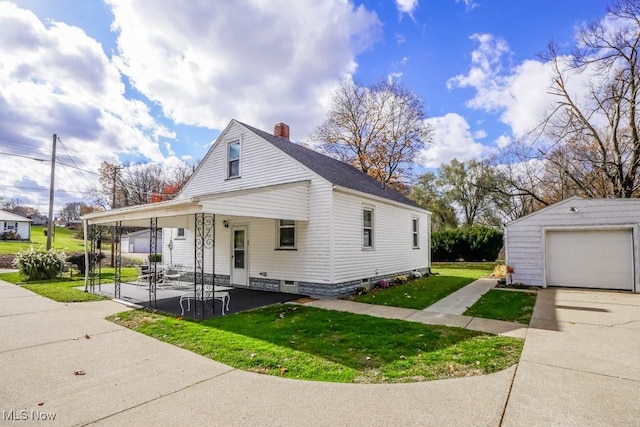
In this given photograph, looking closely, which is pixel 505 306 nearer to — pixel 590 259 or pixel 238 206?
pixel 590 259

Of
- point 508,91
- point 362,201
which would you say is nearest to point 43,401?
point 362,201

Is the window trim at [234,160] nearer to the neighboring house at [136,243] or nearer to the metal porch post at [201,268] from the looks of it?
the metal porch post at [201,268]

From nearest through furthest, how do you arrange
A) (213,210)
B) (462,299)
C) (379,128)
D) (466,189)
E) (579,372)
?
(579,372)
(213,210)
(462,299)
(379,128)
(466,189)

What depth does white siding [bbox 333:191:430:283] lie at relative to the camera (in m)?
10.2

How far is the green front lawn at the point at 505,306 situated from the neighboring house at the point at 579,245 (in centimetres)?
206

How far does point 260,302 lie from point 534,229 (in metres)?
10.7

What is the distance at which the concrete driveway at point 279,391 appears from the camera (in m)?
3.13

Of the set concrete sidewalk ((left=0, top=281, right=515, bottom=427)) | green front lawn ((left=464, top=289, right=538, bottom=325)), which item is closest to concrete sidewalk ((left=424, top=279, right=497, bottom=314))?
green front lawn ((left=464, top=289, right=538, bottom=325))

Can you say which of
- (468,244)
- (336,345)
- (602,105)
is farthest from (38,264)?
(602,105)

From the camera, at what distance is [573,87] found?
62.5ft

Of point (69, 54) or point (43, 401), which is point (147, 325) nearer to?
point (43, 401)

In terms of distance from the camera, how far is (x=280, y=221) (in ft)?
36.5

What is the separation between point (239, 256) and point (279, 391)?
29.1ft

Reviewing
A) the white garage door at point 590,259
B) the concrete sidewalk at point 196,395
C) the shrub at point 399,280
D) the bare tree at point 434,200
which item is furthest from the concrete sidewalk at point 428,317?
the bare tree at point 434,200
